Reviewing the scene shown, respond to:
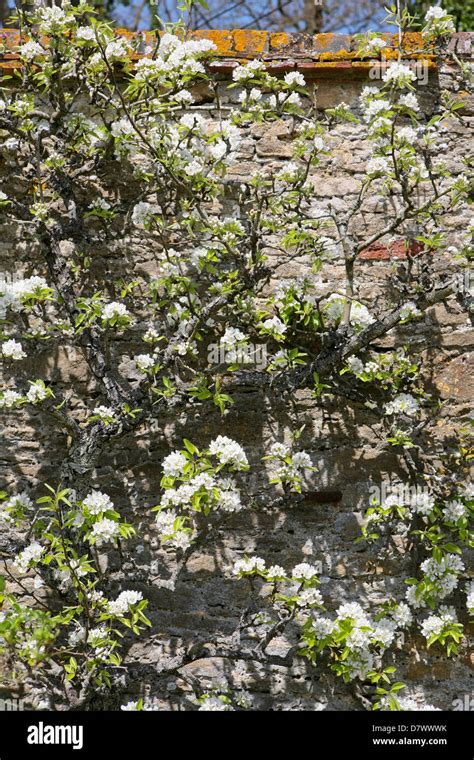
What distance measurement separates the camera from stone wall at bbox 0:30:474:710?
3.78 meters

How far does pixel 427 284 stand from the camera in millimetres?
3869

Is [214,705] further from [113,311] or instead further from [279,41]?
A: [279,41]

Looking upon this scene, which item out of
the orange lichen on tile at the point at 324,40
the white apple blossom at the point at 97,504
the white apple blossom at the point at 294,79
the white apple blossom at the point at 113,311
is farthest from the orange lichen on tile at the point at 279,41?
the white apple blossom at the point at 97,504

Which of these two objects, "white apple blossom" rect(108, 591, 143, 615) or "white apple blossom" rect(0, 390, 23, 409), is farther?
"white apple blossom" rect(0, 390, 23, 409)

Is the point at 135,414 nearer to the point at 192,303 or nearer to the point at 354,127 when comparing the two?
the point at 192,303

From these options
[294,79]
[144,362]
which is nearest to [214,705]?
[144,362]

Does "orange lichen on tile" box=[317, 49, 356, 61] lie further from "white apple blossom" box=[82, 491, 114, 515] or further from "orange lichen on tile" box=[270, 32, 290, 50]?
"white apple blossom" box=[82, 491, 114, 515]

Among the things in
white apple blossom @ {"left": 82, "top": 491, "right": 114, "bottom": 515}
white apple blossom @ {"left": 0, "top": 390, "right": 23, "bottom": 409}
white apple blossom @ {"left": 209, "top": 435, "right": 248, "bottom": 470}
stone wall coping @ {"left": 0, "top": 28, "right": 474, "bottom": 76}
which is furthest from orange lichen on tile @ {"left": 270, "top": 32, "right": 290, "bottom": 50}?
white apple blossom @ {"left": 82, "top": 491, "right": 114, "bottom": 515}

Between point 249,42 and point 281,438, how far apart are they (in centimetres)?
195

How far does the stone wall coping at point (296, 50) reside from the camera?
3971mm

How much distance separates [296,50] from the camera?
13.2 ft

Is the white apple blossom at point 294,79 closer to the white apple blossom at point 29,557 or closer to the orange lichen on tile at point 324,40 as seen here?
the orange lichen on tile at point 324,40

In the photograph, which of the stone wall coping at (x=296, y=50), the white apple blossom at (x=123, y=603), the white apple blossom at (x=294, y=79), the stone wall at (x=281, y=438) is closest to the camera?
the white apple blossom at (x=123, y=603)
